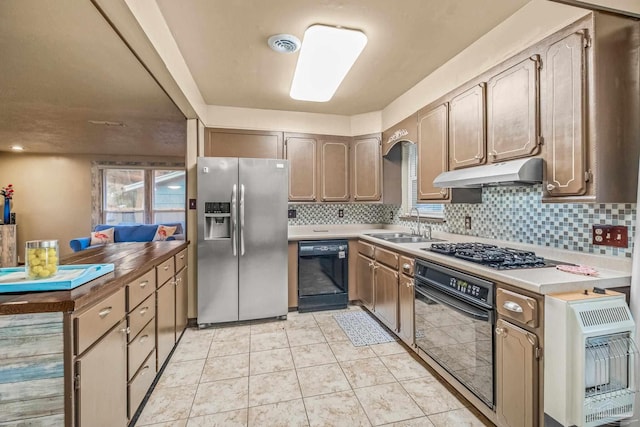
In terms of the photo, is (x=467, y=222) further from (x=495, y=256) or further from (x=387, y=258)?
(x=495, y=256)

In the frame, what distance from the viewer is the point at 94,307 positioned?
50.3 inches

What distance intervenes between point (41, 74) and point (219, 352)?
291 centimetres

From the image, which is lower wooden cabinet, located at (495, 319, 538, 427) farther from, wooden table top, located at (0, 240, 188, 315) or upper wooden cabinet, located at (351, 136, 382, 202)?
upper wooden cabinet, located at (351, 136, 382, 202)

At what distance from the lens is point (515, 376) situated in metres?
1.49

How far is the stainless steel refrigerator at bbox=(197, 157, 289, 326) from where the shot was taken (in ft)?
10.3

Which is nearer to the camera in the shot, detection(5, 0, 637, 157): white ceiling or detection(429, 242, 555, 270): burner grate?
detection(429, 242, 555, 270): burner grate

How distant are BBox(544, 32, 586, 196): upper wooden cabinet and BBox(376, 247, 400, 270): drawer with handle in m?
1.32

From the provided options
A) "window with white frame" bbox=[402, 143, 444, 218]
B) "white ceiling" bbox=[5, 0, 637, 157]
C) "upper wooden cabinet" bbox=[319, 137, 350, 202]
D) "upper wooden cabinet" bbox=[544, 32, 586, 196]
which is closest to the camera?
"upper wooden cabinet" bbox=[544, 32, 586, 196]

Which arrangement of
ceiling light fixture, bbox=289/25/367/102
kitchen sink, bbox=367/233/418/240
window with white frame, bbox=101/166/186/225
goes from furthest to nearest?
1. window with white frame, bbox=101/166/186/225
2. kitchen sink, bbox=367/233/418/240
3. ceiling light fixture, bbox=289/25/367/102

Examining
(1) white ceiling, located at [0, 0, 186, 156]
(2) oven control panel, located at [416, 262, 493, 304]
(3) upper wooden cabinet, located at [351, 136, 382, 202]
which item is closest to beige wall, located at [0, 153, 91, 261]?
(1) white ceiling, located at [0, 0, 186, 156]

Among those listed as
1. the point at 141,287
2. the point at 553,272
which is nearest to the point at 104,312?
the point at 141,287

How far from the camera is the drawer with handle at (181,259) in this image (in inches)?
108

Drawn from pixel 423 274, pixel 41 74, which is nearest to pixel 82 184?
pixel 41 74

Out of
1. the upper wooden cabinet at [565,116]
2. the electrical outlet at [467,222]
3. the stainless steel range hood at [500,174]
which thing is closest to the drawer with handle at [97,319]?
the stainless steel range hood at [500,174]
